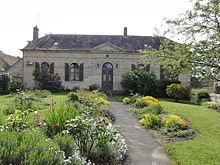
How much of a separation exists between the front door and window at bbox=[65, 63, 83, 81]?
2724 mm

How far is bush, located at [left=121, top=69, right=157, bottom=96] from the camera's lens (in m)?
28.0

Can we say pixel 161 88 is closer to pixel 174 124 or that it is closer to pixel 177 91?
pixel 177 91

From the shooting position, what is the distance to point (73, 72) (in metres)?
33.7

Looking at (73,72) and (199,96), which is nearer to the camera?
(199,96)

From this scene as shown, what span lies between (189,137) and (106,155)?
447 centimetres

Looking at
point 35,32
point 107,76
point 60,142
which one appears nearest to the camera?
point 60,142

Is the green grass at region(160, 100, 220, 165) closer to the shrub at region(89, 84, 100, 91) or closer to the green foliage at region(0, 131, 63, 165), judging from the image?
→ the green foliage at region(0, 131, 63, 165)

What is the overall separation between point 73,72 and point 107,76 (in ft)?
13.5

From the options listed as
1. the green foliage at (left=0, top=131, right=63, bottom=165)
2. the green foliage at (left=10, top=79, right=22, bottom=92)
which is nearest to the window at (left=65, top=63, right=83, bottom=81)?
the green foliage at (left=10, top=79, right=22, bottom=92)

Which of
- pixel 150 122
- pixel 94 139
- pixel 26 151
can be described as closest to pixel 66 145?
pixel 94 139

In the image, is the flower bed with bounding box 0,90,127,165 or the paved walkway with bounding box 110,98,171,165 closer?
the flower bed with bounding box 0,90,127,165

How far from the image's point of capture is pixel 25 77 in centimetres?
3341

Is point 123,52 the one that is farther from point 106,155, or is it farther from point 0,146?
point 0,146

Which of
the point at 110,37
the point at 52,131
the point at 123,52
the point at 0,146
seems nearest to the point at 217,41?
the point at 52,131
